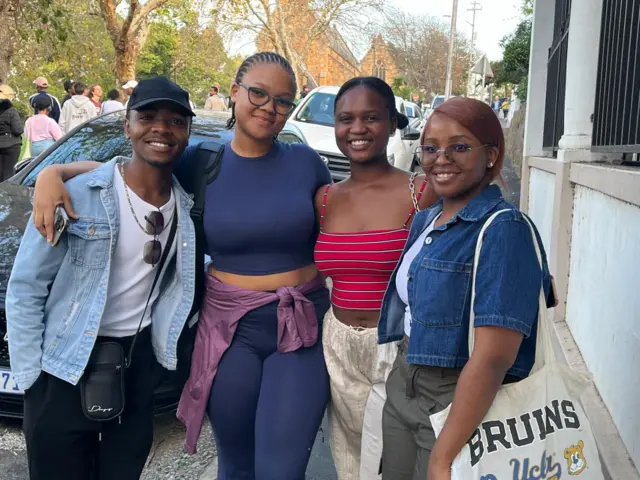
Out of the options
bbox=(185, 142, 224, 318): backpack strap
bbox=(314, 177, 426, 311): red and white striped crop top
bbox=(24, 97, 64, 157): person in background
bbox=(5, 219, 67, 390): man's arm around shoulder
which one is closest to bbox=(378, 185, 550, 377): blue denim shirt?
bbox=(314, 177, 426, 311): red and white striped crop top

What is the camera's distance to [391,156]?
12156mm

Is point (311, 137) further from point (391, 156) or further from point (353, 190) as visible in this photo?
point (353, 190)

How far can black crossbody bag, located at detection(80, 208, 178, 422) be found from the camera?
7.30ft

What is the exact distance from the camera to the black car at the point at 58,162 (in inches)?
134

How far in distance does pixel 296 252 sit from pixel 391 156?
987 cm

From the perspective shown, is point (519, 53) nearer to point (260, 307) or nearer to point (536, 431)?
point (260, 307)

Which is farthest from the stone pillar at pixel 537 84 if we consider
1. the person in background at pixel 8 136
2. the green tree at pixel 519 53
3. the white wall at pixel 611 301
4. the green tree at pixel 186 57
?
the green tree at pixel 186 57

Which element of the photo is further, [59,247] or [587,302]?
[587,302]

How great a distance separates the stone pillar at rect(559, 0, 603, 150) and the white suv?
501 cm

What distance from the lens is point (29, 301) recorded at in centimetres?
217

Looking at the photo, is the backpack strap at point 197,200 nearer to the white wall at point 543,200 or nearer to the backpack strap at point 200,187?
the backpack strap at point 200,187

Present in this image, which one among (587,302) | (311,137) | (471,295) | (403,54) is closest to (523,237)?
(471,295)

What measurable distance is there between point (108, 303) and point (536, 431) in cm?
151

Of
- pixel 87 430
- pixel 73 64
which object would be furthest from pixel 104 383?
pixel 73 64
